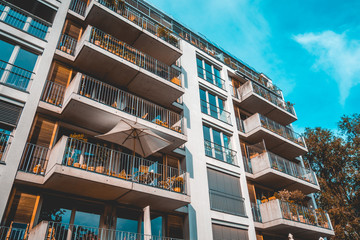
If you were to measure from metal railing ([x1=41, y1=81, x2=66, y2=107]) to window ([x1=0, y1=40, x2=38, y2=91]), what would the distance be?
0.77 meters

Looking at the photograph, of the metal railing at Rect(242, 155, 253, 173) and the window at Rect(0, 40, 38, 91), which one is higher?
the window at Rect(0, 40, 38, 91)

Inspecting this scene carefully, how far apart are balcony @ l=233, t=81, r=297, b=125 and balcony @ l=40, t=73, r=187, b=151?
8318 mm

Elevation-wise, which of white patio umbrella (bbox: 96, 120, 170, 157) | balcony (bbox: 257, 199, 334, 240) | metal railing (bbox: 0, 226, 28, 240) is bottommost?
metal railing (bbox: 0, 226, 28, 240)

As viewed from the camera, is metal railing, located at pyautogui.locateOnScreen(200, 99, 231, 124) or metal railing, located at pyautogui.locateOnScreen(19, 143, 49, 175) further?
metal railing, located at pyautogui.locateOnScreen(200, 99, 231, 124)

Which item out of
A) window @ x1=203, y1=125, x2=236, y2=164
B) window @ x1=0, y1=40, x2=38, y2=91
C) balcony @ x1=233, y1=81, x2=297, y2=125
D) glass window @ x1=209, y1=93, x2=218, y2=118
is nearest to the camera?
window @ x1=0, y1=40, x2=38, y2=91

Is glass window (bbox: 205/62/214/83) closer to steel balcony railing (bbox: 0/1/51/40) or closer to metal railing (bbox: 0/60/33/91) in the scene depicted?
steel balcony railing (bbox: 0/1/51/40)

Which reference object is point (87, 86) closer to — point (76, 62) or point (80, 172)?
point (76, 62)

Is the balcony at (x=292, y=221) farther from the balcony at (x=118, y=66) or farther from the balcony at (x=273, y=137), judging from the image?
the balcony at (x=118, y=66)

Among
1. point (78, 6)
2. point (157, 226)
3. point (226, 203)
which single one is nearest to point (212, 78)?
point (226, 203)

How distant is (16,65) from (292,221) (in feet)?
53.6

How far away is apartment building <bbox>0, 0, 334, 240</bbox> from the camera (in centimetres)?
1027

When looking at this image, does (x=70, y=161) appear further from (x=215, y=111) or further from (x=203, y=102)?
(x=215, y=111)

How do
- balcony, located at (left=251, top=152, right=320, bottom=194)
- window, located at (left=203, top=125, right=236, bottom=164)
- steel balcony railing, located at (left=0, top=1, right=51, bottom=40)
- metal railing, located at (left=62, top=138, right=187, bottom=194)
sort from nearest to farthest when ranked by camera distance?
metal railing, located at (left=62, top=138, right=187, bottom=194) → steel balcony railing, located at (left=0, top=1, right=51, bottom=40) → window, located at (left=203, top=125, right=236, bottom=164) → balcony, located at (left=251, top=152, right=320, bottom=194)

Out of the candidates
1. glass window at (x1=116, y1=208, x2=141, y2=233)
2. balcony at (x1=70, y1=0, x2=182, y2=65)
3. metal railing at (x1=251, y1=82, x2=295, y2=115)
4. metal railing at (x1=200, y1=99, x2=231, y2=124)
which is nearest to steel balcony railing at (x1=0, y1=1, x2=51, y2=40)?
balcony at (x1=70, y1=0, x2=182, y2=65)
